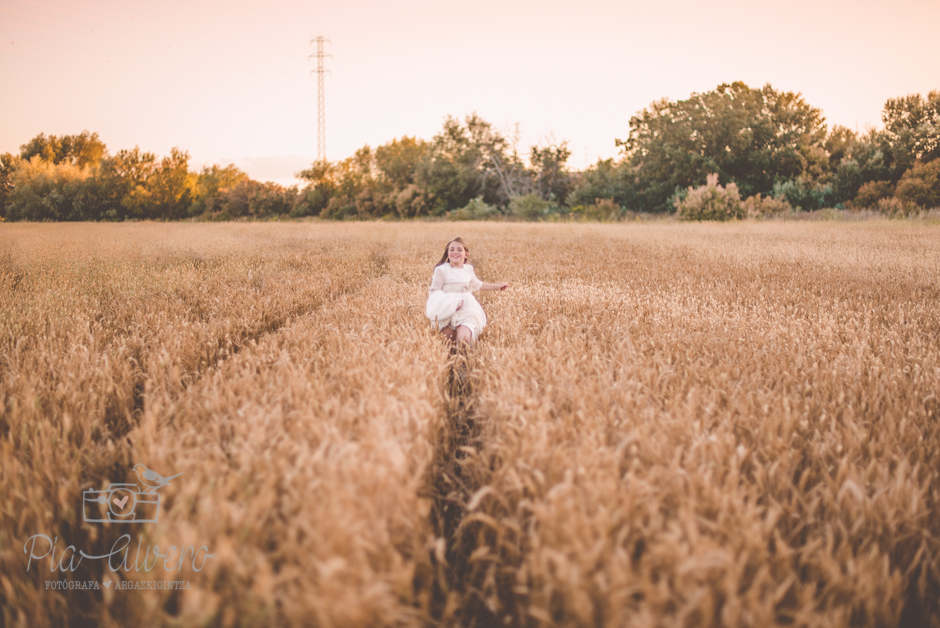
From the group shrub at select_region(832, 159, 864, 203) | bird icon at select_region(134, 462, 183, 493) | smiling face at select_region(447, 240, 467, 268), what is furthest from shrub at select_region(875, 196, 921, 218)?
bird icon at select_region(134, 462, 183, 493)

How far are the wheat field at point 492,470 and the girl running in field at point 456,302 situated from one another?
0.79 feet

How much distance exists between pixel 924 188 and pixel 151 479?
30.1 meters

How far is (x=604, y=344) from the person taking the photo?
326 cm

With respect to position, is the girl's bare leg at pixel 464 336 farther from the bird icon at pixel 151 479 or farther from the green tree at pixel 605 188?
the green tree at pixel 605 188

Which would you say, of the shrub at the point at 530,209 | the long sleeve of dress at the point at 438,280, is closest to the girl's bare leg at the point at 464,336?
the long sleeve of dress at the point at 438,280

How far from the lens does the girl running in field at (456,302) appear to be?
3993 mm

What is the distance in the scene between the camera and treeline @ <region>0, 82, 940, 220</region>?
2427 cm

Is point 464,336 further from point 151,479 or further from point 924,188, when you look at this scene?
point 924,188

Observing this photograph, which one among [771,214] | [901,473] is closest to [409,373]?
[901,473]

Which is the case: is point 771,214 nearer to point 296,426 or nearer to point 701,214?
point 701,214

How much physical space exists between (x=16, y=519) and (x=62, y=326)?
2907 millimetres

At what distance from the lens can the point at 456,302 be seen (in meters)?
4.14

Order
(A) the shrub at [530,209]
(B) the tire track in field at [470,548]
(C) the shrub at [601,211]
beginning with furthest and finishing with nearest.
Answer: (A) the shrub at [530,209]
(C) the shrub at [601,211]
(B) the tire track in field at [470,548]

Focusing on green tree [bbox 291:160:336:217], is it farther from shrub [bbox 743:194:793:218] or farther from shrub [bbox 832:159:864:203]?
shrub [bbox 832:159:864:203]
